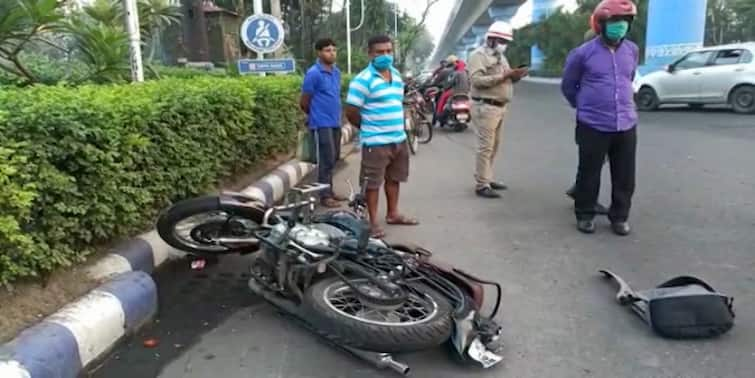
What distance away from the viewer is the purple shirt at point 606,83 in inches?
179

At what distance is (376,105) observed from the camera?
4.57 metres

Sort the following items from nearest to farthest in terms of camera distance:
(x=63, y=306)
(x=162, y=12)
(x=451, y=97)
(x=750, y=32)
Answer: (x=63, y=306)
(x=162, y=12)
(x=451, y=97)
(x=750, y=32)

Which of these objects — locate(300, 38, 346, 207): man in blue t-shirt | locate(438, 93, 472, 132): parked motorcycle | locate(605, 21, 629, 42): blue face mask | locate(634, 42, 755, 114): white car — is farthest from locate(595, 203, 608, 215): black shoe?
locate(634, 42, 755, 114): white car

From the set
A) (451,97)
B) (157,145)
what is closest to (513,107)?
(451,97)

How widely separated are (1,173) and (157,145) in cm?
148

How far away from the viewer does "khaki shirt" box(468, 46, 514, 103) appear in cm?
580

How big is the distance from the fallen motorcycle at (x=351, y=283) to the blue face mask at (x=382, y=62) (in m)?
1.36

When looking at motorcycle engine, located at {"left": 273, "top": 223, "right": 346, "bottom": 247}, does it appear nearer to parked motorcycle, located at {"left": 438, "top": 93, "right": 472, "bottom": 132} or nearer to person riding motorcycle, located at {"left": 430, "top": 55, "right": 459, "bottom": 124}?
parked motorcycle, located at {"left": 438, "top": 93, "right": 472, "bottom": 132}

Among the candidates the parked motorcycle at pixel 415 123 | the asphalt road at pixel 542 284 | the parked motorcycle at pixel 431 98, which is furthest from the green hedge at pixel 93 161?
the parked motorcycle at pixel 431 98

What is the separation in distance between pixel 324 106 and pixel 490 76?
1.60m

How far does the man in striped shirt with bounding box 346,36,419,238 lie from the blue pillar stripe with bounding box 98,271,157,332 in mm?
1711

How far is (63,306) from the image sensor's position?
116 inches

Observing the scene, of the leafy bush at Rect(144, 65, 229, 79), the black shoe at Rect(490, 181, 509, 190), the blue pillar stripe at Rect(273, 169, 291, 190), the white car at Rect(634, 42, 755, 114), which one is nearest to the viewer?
the black shoe at Rect(490, 181, 509, 190)

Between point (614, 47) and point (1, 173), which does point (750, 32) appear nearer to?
point (614, 47)
